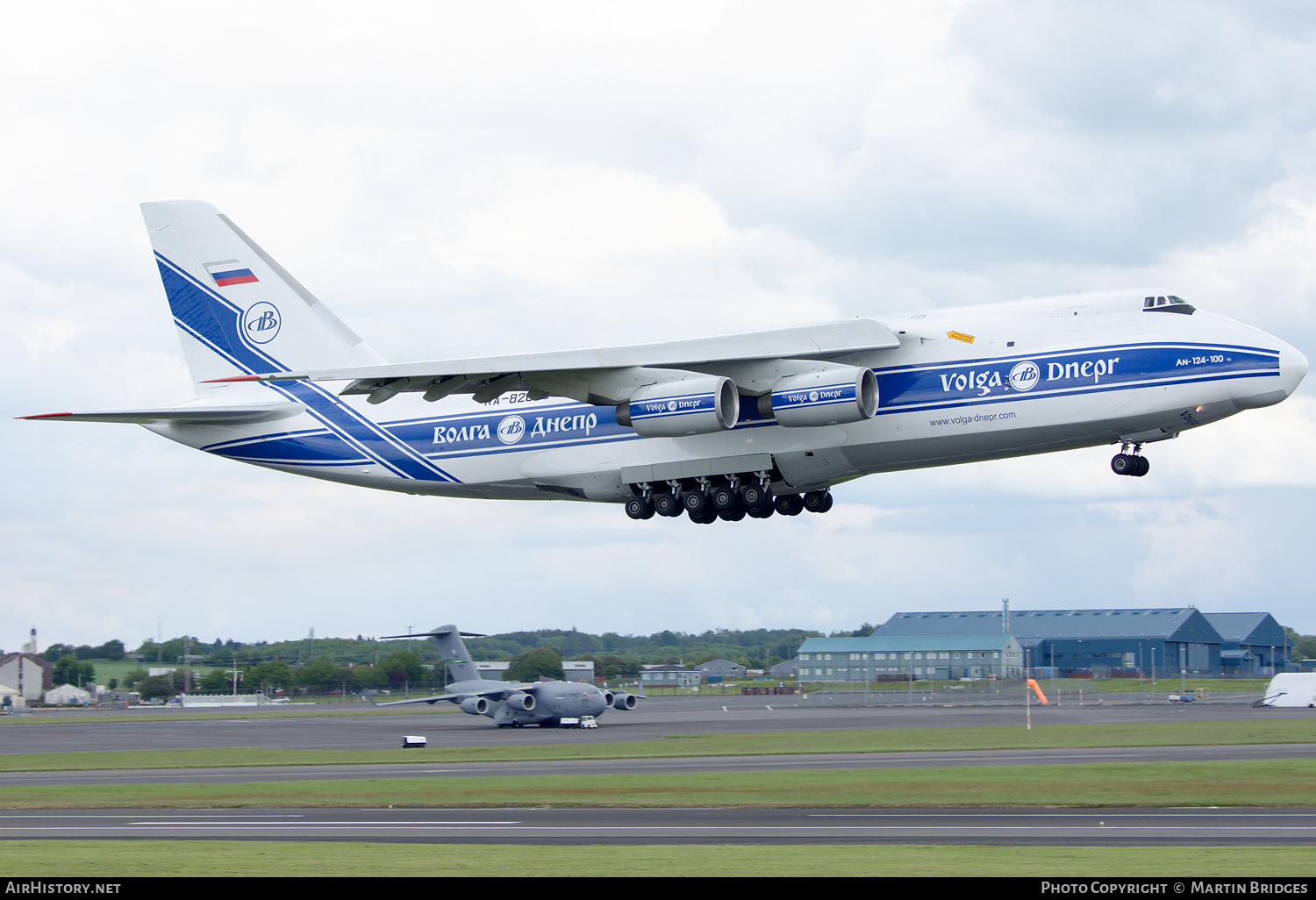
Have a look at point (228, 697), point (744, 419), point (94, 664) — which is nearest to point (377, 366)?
point (744, 419)

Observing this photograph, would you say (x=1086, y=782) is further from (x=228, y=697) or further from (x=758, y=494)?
(x=228, y=697)

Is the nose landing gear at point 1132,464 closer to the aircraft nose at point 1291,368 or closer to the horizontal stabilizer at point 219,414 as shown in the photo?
the aircraft nose at point 1291,368

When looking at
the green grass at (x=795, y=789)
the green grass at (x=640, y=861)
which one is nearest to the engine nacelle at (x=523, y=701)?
the green grass at (x=795, y=789)

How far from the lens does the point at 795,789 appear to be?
79.7 feet

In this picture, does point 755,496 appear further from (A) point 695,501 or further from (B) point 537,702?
(B) point 537,702

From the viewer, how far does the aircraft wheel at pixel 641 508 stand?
24359mm

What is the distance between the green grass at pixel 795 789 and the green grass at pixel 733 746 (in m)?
5.97

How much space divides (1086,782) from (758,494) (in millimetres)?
8639

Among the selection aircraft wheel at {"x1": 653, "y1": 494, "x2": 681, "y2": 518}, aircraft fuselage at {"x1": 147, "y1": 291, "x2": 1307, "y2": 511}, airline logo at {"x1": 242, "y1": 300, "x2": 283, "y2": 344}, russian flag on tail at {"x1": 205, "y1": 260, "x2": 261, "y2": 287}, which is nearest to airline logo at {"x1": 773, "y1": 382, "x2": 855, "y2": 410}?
aircraft fuselage at {"x1": 147, "y1": 291, "x2": 1307, "y2": 511}

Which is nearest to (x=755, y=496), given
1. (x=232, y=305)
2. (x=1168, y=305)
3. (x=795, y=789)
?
(x=795, y=789)

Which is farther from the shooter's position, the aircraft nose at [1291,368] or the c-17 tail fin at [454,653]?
the c-17 tail fin at [454,653]

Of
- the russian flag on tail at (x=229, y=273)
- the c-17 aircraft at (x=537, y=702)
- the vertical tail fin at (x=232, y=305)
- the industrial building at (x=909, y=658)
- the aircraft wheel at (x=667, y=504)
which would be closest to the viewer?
the aircraft wheel at (x=667, y=504)

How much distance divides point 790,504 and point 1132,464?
6.60 metres
